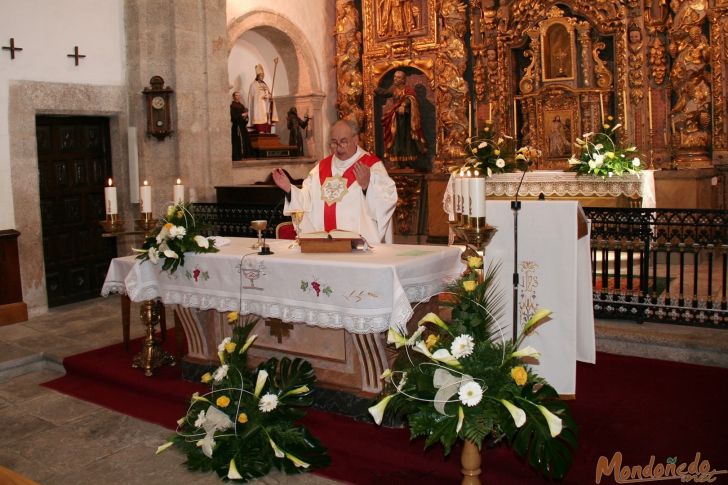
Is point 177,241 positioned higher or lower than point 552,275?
higher

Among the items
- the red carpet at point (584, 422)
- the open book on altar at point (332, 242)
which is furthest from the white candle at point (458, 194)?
the red carpet at point (584, 422)

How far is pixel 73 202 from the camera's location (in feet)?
30.6

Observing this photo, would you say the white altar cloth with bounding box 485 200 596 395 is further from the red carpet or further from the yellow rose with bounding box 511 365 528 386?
the yellow rose with bounding box 511 365 528 386

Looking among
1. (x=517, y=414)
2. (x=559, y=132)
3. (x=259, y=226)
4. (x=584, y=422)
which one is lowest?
(x=584, y=422)

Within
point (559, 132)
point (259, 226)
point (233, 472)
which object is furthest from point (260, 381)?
point (559, 132)

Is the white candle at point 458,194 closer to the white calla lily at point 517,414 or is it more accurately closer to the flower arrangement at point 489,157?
the white calla lily at point 517,414

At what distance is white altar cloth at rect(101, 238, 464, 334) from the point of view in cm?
444

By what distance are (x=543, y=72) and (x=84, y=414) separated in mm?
9462

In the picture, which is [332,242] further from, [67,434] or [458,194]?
[67,434]

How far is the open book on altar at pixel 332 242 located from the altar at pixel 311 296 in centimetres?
7

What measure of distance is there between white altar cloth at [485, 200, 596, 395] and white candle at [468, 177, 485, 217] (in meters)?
0.86

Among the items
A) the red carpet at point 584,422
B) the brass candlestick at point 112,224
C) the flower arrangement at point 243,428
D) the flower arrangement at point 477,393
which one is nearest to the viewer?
the flower arrangement at point 477,393

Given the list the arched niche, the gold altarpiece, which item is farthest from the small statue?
the gold altarpiece

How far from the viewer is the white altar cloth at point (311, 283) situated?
4.44 m
